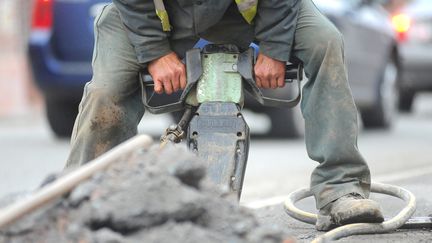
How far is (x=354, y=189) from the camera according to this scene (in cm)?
418

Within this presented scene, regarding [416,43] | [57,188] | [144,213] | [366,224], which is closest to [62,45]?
[366,224]

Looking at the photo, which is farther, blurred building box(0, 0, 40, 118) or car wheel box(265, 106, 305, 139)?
blurred building box(0, 0, 40, 118)

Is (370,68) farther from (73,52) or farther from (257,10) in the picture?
(257,10)

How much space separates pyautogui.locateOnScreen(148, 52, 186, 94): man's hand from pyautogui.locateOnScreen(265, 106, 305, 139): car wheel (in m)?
5.70

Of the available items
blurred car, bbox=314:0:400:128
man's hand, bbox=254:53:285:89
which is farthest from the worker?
blurred car, bbox=314:0:400:128

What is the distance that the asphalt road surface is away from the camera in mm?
5227

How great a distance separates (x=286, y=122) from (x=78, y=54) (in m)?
2.06

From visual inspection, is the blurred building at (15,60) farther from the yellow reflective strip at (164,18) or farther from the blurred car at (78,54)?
the yellow reflective strip at (164,18)

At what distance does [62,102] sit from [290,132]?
2347 millimetres

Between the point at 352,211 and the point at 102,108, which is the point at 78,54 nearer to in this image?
the point at 102,108

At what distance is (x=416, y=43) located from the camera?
48.0ft

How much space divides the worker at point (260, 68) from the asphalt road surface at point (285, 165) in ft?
0.95

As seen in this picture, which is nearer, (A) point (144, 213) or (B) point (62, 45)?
(A) point (144, 213)

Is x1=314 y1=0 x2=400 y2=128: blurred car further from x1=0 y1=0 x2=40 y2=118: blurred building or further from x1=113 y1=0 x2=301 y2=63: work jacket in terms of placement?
x1=0 y1=0 x2=40 y2=118: blurred building
